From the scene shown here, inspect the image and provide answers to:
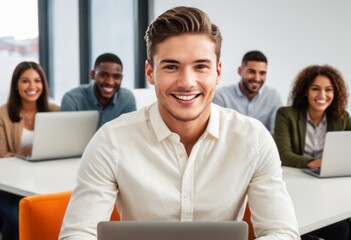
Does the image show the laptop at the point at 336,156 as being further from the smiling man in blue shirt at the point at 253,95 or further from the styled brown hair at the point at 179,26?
the smiling man in blue shirt at the point at 253,95

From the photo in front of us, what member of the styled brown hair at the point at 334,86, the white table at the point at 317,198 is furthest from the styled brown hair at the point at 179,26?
the styled brown hair at the point at 334,86

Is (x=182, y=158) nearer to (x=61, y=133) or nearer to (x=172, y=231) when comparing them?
(x=172, y=231)

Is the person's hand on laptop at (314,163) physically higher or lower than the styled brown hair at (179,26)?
lower

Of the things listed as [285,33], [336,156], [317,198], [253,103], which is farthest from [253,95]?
[317,198]

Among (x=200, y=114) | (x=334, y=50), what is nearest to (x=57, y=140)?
(x=200, y=114)

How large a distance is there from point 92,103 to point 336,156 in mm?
1845

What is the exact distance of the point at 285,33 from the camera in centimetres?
445

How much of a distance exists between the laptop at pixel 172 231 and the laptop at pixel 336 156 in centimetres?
142

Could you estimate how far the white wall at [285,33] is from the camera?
4121 mm

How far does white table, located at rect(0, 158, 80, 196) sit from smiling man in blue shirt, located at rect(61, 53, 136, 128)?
0.83m

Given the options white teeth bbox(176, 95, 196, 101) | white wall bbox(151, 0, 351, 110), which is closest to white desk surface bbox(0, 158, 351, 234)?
white teeth bbox(176, 95, 196, 101)

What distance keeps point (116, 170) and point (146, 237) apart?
0.43 meters

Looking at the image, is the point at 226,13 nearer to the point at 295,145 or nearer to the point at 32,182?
the point at 295,145

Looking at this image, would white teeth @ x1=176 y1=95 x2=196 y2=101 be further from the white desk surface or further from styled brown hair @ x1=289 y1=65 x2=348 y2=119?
styled brown hair @ x1=289 y1=65 x2=348 y2=119
